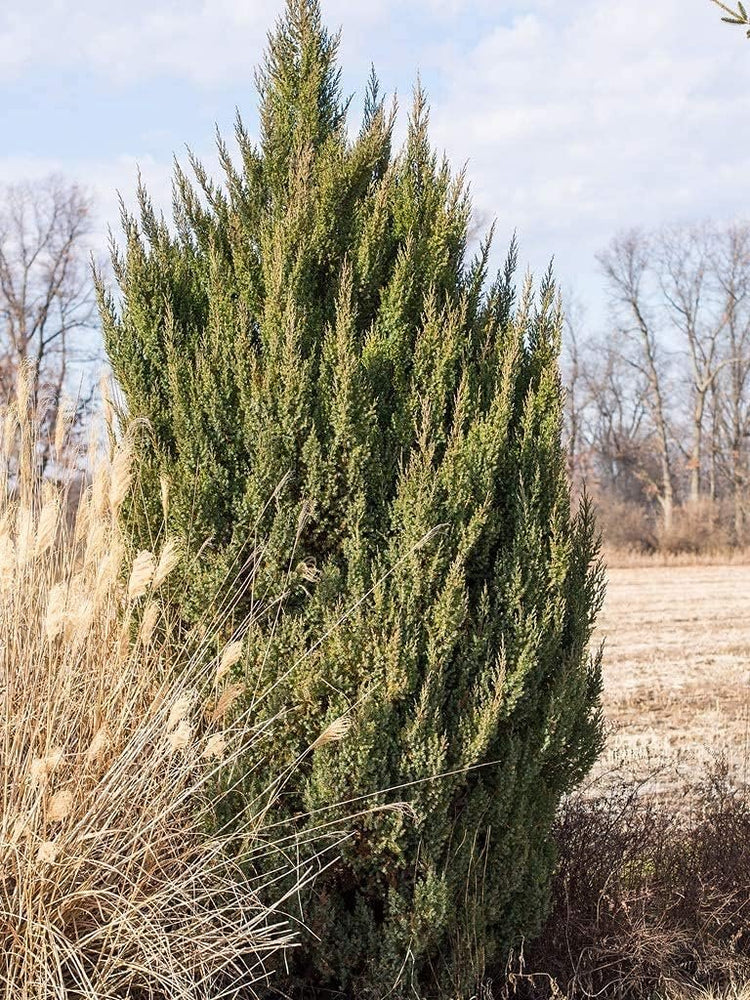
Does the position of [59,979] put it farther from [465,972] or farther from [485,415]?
[485,415]

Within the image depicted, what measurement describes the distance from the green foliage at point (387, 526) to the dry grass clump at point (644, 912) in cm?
35

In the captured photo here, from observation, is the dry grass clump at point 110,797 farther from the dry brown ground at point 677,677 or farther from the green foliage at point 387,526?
the dry brown ground at point 677,677

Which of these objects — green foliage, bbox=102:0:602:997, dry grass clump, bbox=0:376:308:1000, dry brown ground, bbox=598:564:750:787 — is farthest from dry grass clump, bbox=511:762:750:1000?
dry grass clump, bbox=0:376:308:1000

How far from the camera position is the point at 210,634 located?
3328mm

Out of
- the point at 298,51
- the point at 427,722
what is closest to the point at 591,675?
the point at 427,722

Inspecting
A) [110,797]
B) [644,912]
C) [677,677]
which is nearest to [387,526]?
[110,797]

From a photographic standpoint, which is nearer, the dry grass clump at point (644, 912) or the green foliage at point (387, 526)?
the green foliage at point (387, 526)

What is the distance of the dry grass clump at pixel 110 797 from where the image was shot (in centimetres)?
273

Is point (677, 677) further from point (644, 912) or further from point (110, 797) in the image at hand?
point (110, 797)

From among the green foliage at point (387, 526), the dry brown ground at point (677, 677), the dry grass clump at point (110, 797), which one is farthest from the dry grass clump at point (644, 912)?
the dry grass clump at point (110, 797)

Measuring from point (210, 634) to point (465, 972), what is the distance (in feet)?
4.49

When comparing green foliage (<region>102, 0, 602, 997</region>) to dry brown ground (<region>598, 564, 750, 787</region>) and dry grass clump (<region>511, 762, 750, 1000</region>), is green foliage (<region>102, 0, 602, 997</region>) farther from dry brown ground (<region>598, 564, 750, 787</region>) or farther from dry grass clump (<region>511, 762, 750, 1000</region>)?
dry brown ground (<region>598, 564, 750, 787</region>)

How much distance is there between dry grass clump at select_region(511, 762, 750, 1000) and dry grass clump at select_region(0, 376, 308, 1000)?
1.16 metres

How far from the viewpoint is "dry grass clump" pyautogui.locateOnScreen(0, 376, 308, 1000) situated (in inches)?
108
